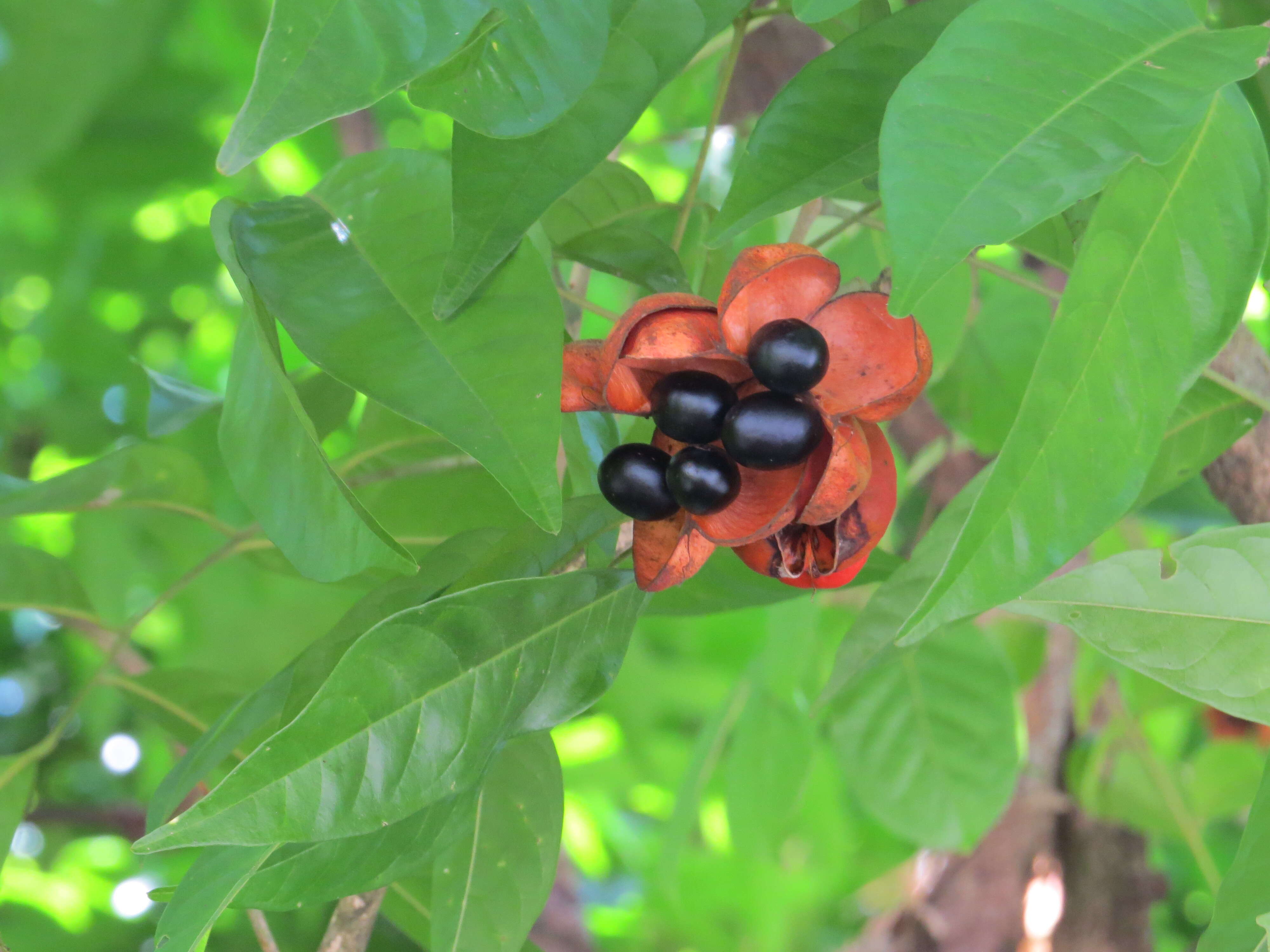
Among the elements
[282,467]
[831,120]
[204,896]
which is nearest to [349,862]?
[204,896]

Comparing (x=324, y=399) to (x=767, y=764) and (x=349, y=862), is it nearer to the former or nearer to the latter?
(x=349, y=862)

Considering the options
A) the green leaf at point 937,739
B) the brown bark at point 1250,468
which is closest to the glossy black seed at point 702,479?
the brown bark at point 1250,468

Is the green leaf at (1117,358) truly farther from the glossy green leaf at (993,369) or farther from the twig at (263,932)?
the glossy green leaf at (993,369)

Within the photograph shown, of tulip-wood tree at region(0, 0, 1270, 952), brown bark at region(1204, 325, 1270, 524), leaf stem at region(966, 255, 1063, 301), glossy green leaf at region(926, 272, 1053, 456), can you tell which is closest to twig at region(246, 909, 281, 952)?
tulip-wood tree at region(0, 0, 1270, 952)

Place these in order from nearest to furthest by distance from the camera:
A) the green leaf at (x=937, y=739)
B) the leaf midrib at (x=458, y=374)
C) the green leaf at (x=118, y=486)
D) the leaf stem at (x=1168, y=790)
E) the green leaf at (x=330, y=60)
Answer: the green leaf at (x=330, y=60), the leaf midrib at (x=458, y=374), the green leaf at (x=118, y=486), the green leaf at (x=937, y=739), the leaf stem at (x=1168, y=790)

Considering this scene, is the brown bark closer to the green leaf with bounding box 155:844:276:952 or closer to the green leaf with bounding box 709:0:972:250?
the green leaf with bounding box 709:0:972:250

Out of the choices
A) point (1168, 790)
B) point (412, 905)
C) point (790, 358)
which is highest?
point (790, 358)

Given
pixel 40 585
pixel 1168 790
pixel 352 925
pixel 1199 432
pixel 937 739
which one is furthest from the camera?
pixel 1168 790
